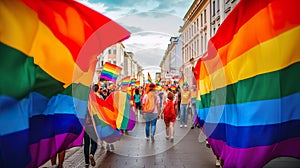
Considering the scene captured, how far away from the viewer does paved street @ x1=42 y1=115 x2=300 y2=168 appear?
7.46 meters

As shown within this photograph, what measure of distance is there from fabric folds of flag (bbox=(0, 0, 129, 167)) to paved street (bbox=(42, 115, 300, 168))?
2.23 metres

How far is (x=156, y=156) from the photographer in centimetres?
850

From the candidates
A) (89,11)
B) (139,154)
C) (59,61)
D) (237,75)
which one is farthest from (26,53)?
(139,154)

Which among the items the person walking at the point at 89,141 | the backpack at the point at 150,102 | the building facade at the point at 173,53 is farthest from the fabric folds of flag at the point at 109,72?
the person walking at the point at 89,141

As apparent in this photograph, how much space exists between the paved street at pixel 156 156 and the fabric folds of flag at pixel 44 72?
2.23 meters

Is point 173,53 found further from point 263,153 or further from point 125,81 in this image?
point 125,81

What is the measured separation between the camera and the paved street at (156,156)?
7.46 meters

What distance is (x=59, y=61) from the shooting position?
15.5 ft

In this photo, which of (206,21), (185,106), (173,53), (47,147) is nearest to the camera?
(47,147)

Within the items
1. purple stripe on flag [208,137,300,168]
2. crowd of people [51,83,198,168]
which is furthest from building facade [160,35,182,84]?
purple stripe on flag [208,137,300,168]

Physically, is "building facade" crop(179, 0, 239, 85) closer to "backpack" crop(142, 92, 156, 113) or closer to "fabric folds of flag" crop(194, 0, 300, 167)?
"backpack" crop(142, 92, 156, 113)

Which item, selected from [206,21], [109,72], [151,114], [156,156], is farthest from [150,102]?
[206,21]

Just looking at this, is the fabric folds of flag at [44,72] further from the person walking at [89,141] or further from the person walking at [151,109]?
the person walking at [151,109]

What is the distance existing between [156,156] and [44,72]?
4749 mm
